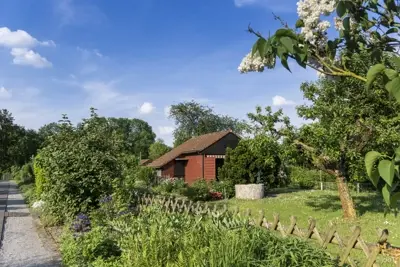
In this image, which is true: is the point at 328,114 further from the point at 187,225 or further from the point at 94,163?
the point at 187,225

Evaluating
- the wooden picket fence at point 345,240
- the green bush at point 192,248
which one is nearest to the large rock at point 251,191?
the wooden picket fence at point 345,240

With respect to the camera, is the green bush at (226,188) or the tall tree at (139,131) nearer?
the green bush at (226,188)

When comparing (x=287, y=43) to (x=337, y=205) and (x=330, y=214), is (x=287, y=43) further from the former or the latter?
(x=337, y=205)

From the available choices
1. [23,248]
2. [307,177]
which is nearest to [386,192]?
[23,248]

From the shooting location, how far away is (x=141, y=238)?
4.78 metres

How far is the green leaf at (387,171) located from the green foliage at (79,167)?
29.5 ft

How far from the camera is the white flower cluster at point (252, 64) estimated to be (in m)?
1.42

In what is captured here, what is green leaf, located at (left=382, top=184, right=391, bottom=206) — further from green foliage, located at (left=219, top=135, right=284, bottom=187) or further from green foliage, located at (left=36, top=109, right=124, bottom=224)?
green foliage, located at (left=219, top=135, right=284, bottom=187)

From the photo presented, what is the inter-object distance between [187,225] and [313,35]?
4.15 m

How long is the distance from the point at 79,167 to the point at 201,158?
20886 mm

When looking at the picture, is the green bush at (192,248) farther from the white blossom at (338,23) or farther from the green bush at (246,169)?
the green bush at (246,169)

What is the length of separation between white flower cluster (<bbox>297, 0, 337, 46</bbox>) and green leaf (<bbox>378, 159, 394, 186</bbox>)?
0.60 meters

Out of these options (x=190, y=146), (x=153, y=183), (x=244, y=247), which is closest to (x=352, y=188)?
(x=153, y=183)

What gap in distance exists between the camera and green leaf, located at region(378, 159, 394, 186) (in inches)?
33.2
